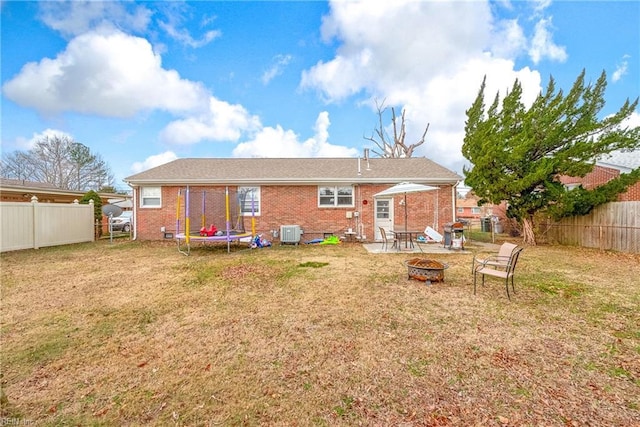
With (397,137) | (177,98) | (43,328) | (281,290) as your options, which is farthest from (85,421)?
(397,137)

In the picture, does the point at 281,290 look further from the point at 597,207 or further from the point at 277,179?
the point at 597,207

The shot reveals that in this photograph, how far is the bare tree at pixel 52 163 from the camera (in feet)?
81.7

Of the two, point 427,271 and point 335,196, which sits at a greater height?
point 335,196

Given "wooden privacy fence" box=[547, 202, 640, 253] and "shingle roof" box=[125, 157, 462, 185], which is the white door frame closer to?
"shingle roof" box=[125, 157, 462, 185]

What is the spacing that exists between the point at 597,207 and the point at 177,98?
20.4 m

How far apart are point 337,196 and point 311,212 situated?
1491 mm

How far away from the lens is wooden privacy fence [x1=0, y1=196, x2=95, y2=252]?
9836 mm

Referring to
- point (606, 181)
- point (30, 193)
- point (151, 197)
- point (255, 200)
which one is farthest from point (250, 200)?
point (606, 181)

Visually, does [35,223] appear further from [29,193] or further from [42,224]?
[29,193]

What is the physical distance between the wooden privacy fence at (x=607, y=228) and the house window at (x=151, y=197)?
18.8 meters

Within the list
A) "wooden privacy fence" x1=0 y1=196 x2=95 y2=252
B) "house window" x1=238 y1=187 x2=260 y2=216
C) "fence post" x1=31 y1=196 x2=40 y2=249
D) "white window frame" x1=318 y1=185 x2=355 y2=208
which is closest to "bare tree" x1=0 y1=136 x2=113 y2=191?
"wooden privacy fence" x1=0 y1=196 x2=95 y2=252

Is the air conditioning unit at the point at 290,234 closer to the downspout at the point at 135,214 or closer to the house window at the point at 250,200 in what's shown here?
the house window at the point at 250,200

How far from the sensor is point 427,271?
19.0 feet

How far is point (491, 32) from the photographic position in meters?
10.9
